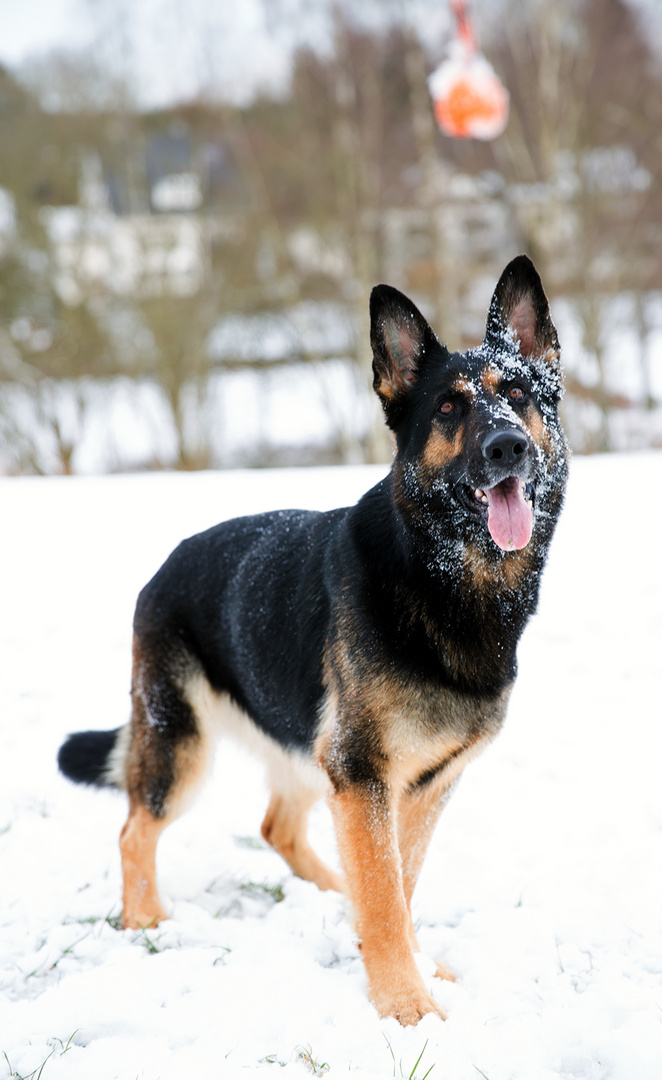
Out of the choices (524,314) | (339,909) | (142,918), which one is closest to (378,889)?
(339,909)

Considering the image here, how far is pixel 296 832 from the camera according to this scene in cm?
316

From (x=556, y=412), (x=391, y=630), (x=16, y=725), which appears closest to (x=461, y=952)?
(x=391, y=630)

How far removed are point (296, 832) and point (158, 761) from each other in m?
0.67

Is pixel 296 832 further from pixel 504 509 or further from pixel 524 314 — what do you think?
pixel 524 314

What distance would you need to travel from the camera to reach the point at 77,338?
16.7 m

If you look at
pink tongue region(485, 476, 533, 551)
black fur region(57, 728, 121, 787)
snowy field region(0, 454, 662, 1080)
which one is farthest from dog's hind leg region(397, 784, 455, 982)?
black fur region(57, 728, 121, 787)

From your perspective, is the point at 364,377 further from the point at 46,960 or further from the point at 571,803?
the point at 46,960

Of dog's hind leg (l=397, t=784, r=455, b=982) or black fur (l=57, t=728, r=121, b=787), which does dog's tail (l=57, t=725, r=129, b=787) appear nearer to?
black fur (l=57, t=728, r=121, b=787)

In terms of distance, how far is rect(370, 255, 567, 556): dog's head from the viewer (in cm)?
233

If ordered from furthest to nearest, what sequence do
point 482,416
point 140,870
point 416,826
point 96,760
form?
point 96,760 < point 140,870 < point 416,826 < point 482,416

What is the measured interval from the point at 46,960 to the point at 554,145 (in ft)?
51.2

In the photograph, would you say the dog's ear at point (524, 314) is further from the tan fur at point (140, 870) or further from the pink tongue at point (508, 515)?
the tan fur at point (140, 870)

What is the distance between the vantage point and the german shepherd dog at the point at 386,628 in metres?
2.30

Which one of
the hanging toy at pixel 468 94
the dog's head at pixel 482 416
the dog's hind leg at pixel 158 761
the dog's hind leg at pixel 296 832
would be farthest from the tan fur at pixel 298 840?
the hanging toy at pixel 468 94
